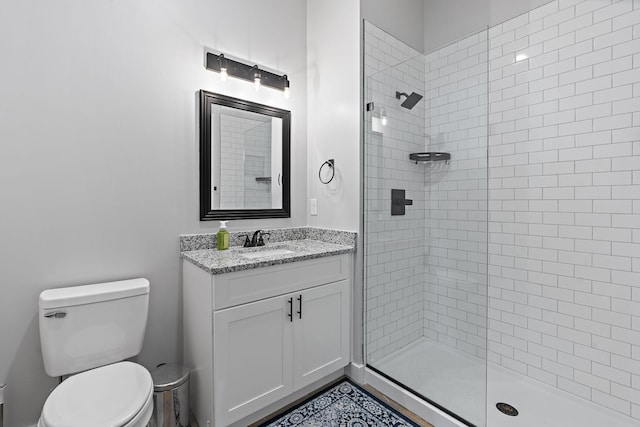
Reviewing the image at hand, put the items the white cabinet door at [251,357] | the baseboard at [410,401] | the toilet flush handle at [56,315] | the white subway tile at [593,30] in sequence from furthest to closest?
the white subway tile at [593,30] < the baseboard at [410,401] < the white cabinet door at [251,357] < the toilet flush handle at [56,315]

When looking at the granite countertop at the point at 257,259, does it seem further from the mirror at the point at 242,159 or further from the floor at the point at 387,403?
the floor at the point at 387,403

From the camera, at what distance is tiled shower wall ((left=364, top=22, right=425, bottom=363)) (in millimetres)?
2033

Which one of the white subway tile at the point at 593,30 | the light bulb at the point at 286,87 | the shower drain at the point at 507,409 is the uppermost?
the white subway tile at the point at 593,30

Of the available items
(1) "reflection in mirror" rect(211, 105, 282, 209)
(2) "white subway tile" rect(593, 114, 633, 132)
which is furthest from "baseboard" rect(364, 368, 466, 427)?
(2) "white subway tile" rect(593, 114, 633, 132)

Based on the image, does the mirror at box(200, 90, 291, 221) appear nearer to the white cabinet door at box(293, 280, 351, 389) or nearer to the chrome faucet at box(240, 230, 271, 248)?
the chrome faucet at box(240, 230, 271, 248)

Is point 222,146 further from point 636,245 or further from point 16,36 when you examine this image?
point 636,245

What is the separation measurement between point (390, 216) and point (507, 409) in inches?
52.8

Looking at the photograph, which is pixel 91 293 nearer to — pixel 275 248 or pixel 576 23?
pixel 275 248

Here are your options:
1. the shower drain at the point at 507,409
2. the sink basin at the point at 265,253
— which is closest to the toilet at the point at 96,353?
the sink basin at the point at 265,253

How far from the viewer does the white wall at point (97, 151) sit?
1440 mm

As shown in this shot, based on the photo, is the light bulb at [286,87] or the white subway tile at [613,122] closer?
the white subway tile at [613,122]

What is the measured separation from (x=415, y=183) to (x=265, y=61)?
141 centimetres

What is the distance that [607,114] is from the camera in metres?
1.75

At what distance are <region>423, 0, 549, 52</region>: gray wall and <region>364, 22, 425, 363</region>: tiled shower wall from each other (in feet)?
2.34
